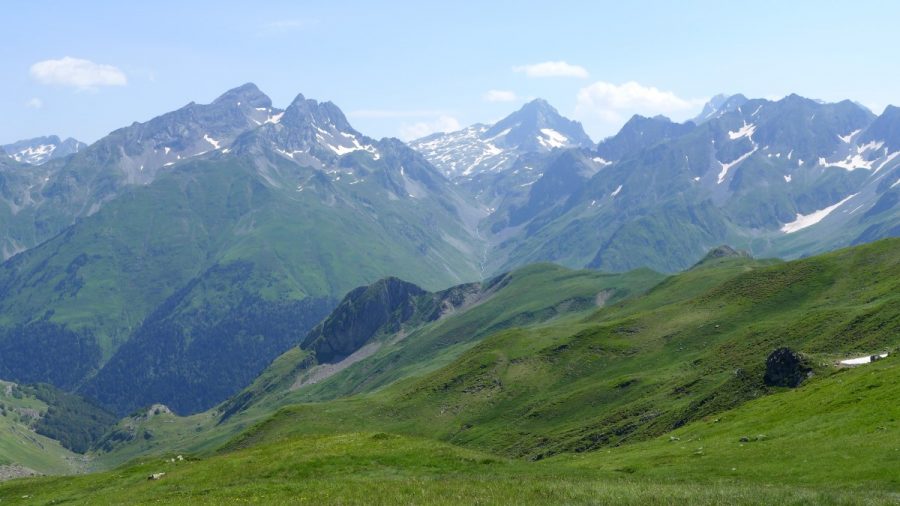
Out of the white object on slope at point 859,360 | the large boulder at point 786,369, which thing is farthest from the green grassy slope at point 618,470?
the white object on slope at point 859,360

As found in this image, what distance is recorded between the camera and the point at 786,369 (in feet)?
347

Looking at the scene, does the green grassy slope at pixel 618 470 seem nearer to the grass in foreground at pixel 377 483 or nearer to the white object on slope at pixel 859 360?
the grass in foreground at pixel 377 483

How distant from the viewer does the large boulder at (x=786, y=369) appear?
10256 centimetres

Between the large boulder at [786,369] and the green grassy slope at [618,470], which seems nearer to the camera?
the green grassy slope at [618,470]

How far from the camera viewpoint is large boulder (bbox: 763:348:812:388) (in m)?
103

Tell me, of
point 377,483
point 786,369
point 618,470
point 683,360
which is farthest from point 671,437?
point 683,360

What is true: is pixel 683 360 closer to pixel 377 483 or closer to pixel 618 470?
pixel 618 470

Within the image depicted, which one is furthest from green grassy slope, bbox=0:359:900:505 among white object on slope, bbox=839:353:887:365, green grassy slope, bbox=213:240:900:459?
green grassy slope, bbox=213:240:900:459

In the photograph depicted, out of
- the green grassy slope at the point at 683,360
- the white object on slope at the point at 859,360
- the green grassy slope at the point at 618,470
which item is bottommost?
the green grassy slope at the point at 683,360

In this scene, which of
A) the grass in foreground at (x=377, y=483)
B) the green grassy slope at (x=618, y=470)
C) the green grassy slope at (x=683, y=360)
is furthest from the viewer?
the green grassy slope at (x=683, y=360)

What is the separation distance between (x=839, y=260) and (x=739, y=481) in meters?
138

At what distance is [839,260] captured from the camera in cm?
17950

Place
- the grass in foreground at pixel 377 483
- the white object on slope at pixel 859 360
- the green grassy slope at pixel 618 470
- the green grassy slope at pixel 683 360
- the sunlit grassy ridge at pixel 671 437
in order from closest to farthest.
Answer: the grass in foreground at pixel 377 483, the green grassy slope at pixel 618 470, the sunlit grassy ridge at pixel 671 437, the white object on slope at pixel 859 360, the green grassy slope at pixel 683 360

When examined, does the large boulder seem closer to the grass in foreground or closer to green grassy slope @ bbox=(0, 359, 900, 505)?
green grassy slope @ bbox=(0, 359, 900, 505)
